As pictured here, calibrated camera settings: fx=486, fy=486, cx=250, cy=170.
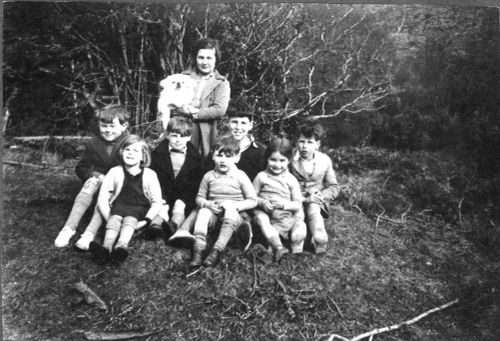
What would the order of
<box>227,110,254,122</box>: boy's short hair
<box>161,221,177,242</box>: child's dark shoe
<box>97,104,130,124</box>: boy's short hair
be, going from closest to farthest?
<box>161,221,177,242</box>: child's dark shoe → <box>97,104,130,124</box>: boy's short hair → <box>227,110,254,122</box>: boy's short hair

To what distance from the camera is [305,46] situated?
4570 millimetres

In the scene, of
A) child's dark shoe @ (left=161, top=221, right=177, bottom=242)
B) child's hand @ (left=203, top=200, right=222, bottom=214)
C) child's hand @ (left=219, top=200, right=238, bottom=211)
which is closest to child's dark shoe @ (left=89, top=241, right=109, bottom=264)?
child's dark shoe @ (left=161, top=221, right=177, bottom=242)

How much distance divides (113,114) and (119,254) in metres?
1.23

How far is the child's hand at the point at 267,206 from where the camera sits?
13.0 feet

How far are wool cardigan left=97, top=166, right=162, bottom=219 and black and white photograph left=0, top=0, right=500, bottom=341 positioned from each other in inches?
0.5

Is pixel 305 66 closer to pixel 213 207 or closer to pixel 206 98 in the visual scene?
pixel 206 98

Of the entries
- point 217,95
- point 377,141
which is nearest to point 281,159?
point 217,95

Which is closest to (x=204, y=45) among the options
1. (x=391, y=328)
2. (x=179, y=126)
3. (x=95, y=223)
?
(x=179, y=126)

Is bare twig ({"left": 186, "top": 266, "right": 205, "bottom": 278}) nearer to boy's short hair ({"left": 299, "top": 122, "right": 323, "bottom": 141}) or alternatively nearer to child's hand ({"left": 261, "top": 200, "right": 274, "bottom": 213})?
child's hand ({"left": 261, "top": 200, "right": 274, "bottom": 213})

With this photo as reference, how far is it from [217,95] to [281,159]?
32.7 inches

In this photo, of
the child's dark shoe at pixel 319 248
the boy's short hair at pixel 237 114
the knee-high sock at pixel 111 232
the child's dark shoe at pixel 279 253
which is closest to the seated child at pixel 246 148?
the boy's short hair at pixel 237 114

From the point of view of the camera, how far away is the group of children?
3854 mm

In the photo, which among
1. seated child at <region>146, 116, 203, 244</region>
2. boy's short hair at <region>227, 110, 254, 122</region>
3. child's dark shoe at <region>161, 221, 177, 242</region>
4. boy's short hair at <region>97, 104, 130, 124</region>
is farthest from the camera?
boy's short hair at <region>227, 110, 254, 122</region>

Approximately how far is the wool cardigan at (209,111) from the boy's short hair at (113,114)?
0.61 meters
